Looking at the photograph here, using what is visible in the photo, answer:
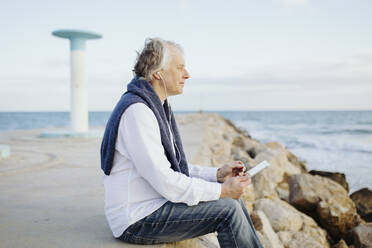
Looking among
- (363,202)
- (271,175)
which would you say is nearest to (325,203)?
(363,202)

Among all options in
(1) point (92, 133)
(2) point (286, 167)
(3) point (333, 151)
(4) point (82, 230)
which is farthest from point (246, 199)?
(3) point (333, 151)

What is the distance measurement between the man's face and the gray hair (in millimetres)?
32

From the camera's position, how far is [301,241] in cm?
408

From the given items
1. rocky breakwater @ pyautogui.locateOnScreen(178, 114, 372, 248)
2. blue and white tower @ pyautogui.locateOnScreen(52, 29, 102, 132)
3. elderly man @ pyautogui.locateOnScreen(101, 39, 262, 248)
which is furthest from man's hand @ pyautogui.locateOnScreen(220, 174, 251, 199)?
blue and white tower @ pyautogui.locateOnScreen(52, 29, 102, 132)

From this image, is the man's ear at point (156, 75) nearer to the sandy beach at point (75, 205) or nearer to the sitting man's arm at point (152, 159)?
the sitting man's arm at point (152, 159)

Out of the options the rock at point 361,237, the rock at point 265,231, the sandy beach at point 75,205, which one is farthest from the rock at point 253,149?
the rock at point 265,231

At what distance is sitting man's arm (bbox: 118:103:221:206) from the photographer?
200 cm

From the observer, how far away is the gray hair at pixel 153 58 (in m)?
2.23

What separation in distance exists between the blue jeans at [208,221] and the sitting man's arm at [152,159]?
0.08m

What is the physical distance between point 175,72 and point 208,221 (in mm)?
928

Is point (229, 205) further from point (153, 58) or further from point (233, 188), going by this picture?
point (153, 58)

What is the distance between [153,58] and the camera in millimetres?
2221

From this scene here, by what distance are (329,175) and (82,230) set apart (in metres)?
6.41

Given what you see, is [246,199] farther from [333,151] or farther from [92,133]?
[333,151]
